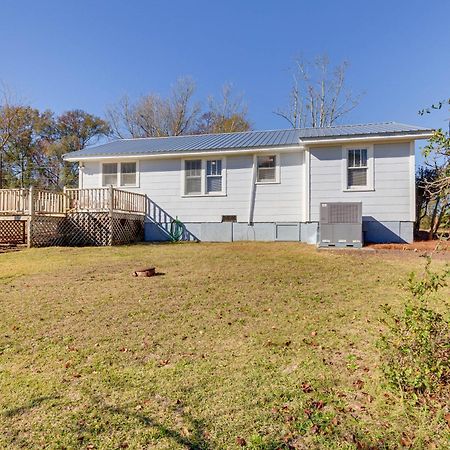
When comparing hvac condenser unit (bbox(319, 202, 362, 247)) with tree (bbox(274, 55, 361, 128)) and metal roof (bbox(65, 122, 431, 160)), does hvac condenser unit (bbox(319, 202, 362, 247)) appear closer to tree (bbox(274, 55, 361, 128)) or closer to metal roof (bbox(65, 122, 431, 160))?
metal roof (bbox(65, 122, 431, 160))

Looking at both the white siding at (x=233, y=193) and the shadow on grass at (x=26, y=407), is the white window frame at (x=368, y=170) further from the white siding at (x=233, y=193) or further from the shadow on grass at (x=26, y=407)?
the shadow on grass at (x=26, y=407)

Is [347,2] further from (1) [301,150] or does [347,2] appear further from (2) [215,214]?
(2) [215,214]

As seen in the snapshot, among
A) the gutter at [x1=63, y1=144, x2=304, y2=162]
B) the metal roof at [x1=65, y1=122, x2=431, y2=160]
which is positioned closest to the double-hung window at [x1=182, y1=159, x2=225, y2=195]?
the gutter at [x1=63, y1=144, x2=304, y2=162]

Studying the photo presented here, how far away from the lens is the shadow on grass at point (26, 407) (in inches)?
82.6

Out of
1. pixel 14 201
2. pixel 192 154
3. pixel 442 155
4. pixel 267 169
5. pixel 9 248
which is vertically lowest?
pixel 9 248

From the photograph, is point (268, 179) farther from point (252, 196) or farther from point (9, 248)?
point (9, 248)

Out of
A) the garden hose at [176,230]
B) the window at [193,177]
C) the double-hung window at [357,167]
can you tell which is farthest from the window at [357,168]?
the garden hose at [176,230]

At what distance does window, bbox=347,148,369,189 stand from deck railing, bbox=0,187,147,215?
310 inches

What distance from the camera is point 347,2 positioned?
12.9 meters

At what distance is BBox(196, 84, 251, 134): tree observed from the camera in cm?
2561

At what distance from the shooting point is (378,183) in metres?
10.4

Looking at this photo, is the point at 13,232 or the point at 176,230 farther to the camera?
the point at 176,230

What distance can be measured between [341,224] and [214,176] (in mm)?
5268

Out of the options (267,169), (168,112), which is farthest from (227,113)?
(267,169)
